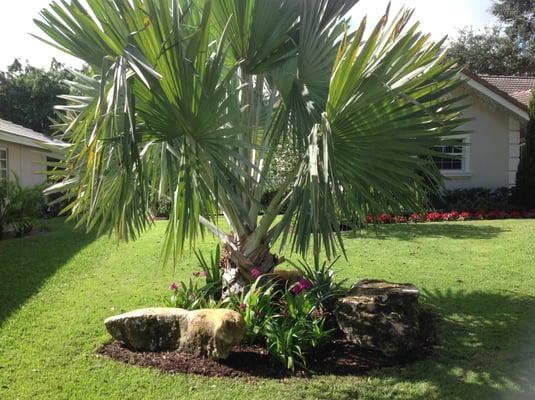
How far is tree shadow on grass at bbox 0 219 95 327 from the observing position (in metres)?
7.29

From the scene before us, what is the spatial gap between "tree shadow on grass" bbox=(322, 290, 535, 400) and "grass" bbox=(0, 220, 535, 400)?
1cm

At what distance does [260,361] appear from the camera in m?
4.95

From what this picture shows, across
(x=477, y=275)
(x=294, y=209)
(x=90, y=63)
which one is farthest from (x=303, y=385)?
(x=477, y=275)

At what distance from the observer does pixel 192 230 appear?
469 centimetres

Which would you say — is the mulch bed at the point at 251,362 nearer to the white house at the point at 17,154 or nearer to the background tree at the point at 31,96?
the white house at the point at 17,154

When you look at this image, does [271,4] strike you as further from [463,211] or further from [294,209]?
[463,211]

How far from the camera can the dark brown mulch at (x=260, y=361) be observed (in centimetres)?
469

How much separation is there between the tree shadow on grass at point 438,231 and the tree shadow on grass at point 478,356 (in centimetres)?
406

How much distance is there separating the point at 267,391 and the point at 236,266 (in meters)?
1.71

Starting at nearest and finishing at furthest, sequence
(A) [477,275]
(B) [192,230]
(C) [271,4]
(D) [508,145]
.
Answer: (B) [192,230] < (C) [271,4] < (A) [477,275] < (D) [508,145]

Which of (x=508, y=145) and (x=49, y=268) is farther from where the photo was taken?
(x=508, y=145)

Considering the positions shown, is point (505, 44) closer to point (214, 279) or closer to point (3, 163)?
point (3, 163)

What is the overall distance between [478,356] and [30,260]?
313 inches

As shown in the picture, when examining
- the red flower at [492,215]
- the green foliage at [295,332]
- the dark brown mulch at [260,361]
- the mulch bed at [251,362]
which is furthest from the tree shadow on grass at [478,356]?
the red flower at [492,215]
